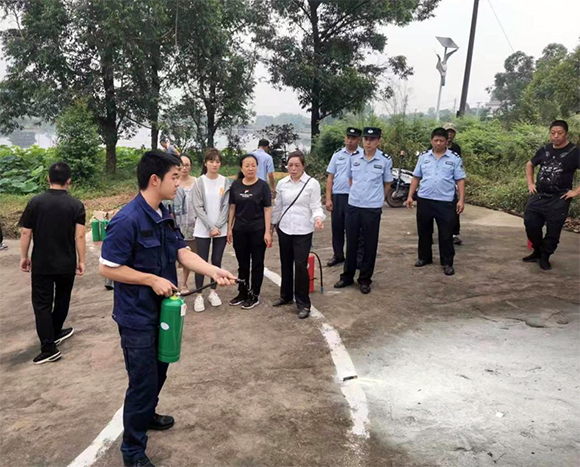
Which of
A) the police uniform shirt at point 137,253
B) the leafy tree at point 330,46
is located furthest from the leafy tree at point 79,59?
the police uniform shirt at point 137,253

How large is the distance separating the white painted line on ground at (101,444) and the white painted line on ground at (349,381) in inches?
57.2

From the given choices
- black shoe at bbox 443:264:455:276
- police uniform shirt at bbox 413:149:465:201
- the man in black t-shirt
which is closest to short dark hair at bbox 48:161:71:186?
police uniform shirt at bbox 413:149:465:201

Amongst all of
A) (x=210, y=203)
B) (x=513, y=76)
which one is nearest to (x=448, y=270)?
(x=210, y=203)

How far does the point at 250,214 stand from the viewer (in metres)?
4.64

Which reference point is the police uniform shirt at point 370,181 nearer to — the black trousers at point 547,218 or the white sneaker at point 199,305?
the white sneaker at point 199,305

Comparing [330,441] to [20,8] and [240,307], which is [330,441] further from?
[20,8]

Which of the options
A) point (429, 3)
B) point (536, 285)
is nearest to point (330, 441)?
point (536, 285)

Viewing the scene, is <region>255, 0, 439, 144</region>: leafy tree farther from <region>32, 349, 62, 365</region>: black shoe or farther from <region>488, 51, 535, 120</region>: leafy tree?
<region>488, 51, 535, 120</region>: leafy tree

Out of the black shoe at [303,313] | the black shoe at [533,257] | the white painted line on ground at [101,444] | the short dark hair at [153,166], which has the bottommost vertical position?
the white painted line on ground at [101,444]

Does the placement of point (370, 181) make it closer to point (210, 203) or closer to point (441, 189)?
point (441, 189)

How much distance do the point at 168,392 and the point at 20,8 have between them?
14.6 m

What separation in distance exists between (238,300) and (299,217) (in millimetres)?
1181

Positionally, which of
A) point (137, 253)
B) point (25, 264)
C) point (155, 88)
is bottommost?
point (25, 264)

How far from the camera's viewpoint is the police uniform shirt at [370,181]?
5.14m
